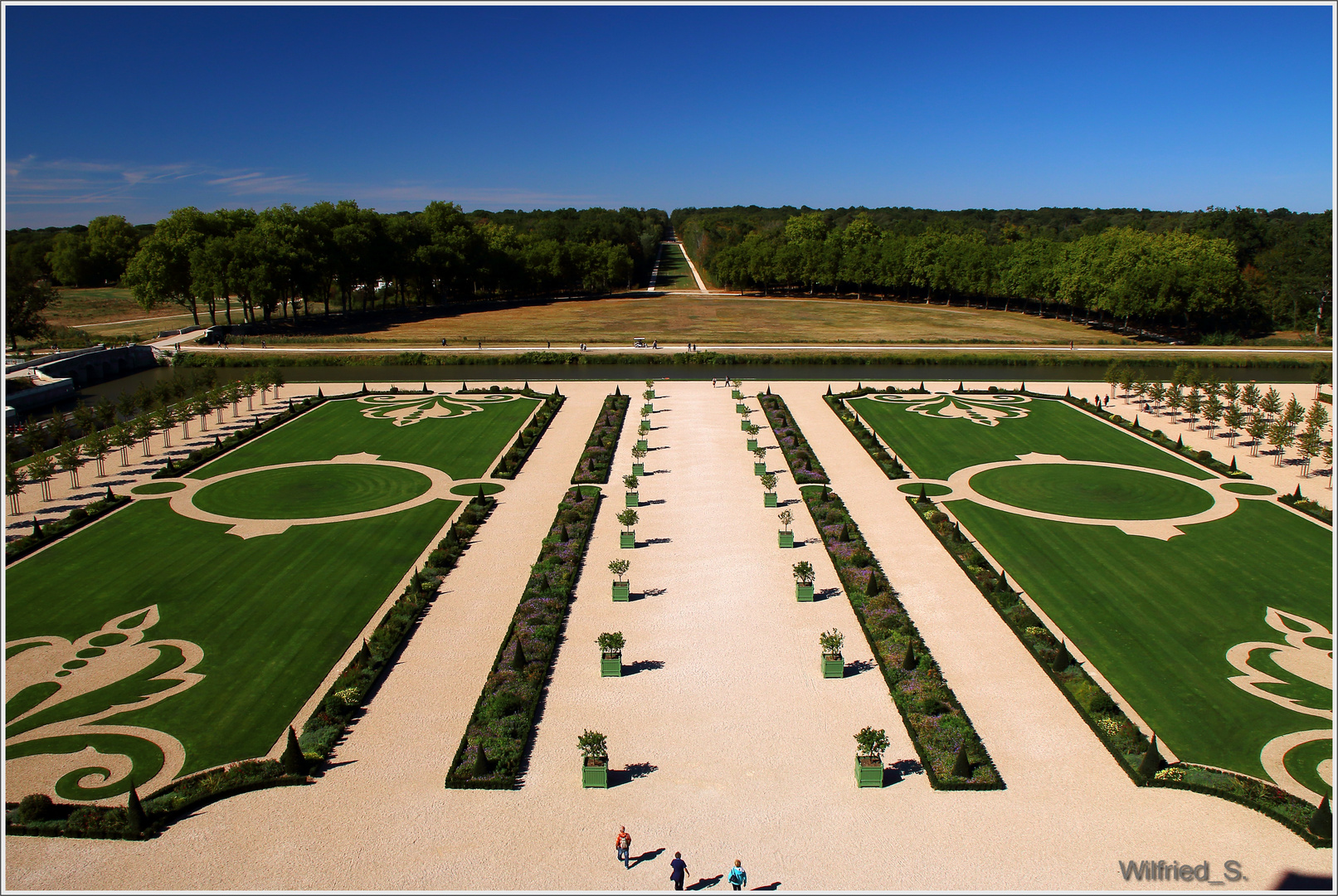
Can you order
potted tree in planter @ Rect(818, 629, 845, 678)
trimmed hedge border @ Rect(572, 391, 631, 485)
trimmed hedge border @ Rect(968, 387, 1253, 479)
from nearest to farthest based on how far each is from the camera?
potted tree in planter @ Rect(818, 629, 845, 678) < trimmed hedge border @ Rect(572, 391, 631, 485) < trimmed hedge border @ Rect(968, 387, 1253, 479)

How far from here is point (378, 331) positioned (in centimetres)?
12550

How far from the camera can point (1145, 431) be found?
212 ft

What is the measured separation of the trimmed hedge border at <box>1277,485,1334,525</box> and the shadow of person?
4191 centimetres

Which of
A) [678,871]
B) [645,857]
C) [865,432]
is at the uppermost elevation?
[865,432]

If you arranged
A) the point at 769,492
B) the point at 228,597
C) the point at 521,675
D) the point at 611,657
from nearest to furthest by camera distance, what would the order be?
the point at 521,675
the point at 611,657
the point at 228,597
the point at 769,492

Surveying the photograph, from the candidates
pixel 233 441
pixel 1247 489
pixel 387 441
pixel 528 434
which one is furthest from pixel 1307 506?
pixel 233 441

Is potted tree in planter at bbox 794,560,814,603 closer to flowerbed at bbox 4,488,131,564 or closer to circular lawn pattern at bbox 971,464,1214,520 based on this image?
circular lawn pattern at bbox 971,464,1214,520

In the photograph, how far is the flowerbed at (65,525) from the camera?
4144cm

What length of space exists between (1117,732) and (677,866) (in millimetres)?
15018

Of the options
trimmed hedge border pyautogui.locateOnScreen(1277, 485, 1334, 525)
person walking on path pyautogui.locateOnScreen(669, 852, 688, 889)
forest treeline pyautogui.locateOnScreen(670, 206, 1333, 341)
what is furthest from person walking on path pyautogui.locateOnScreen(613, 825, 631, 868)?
forest treeline pyautogui.locateOnScreen(670, 206, 1333, 341)

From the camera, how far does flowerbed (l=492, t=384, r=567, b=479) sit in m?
55.4

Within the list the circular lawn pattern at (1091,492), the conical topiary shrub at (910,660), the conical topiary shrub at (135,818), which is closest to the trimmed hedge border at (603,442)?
the circular lawn pattern at (1091,492)

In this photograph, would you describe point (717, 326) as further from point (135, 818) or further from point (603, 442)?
point (135, 818)

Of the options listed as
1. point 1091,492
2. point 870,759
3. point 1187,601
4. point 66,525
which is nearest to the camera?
point 870,759
